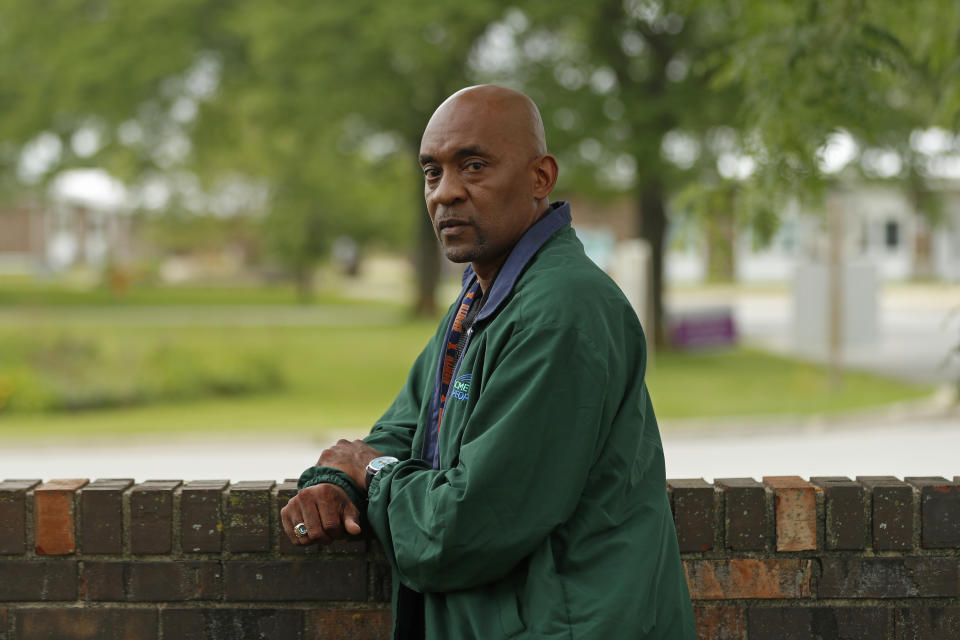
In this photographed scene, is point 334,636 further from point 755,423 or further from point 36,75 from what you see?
point 36,75

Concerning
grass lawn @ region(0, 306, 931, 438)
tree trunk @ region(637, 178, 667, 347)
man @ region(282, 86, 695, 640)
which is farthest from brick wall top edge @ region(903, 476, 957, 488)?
tree trunk @ region(637, 178, 667, 347)

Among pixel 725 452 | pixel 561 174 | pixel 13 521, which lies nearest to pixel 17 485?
pixel 13 521

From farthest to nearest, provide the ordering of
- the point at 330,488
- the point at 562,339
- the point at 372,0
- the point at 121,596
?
the point at 372,0 < the point at 121,596 < the point at 330,488 < the point at 562,339

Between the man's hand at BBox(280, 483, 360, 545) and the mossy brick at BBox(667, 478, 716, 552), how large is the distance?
80cm

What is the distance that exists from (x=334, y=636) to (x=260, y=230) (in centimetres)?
4949

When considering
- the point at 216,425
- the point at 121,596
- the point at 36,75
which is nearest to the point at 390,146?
the point at 36,75

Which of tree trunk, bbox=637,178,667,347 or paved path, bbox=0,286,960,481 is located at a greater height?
tree trunk, bbox=637,178,667,347

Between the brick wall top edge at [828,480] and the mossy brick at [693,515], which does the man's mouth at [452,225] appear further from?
the brick wall top edge at [828,480]

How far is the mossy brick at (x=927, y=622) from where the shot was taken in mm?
2680

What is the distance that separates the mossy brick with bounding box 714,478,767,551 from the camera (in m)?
2.62

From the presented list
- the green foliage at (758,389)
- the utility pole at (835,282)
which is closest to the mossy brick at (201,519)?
the green foliage at (758,389)

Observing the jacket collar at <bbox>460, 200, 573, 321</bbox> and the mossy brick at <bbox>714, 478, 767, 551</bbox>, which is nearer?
the jacket collar at <bbox>460, 200, 573, 321</bbox>

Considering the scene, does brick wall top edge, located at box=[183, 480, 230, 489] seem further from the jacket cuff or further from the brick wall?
the jacket cuff

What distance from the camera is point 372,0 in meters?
19.3
